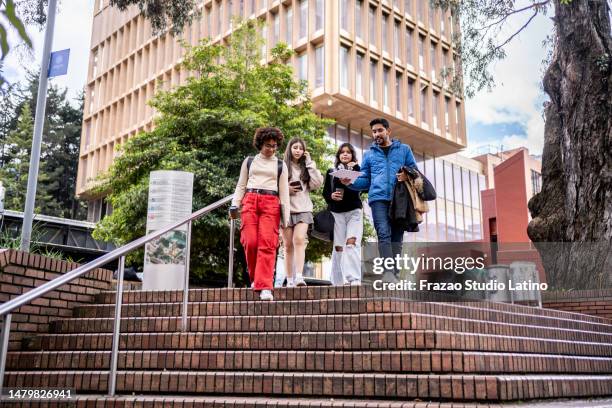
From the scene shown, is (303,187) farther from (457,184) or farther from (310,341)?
(457,184)

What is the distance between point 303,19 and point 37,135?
23780mm

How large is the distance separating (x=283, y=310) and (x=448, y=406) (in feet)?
7.10

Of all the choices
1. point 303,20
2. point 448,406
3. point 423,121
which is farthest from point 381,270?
point 423,121

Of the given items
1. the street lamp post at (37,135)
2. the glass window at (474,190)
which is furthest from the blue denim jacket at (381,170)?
the glass window at (474,190)

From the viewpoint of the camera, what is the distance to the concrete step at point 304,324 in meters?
5.18

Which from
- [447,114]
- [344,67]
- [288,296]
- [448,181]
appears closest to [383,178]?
[288,296]

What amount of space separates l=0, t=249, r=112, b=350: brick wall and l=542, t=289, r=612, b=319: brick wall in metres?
7.71

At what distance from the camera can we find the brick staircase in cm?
450

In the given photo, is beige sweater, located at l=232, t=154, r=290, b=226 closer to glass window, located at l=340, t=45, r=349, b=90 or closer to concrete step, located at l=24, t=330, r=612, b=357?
concrete step, located at l=24, t=330, r=612, b=357

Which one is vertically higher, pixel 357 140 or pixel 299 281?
pixel 357 140

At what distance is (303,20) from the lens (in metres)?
30.8

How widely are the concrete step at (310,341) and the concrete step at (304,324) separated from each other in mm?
151

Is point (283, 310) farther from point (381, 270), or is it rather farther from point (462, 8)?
point (462, 8)

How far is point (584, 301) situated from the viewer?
10688 mm
